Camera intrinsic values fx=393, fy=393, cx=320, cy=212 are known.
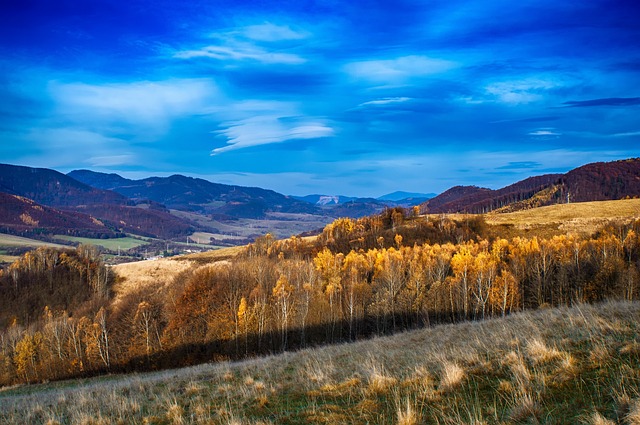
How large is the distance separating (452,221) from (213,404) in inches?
6116

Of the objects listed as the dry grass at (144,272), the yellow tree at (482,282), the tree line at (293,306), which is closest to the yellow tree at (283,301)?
the tree line at (293,306)

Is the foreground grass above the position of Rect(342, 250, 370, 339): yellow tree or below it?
above

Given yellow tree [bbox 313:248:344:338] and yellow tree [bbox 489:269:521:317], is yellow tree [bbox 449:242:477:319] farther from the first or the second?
yellow tree [bbox 313:248:344:338]

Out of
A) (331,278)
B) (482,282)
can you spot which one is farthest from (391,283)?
(482,282)

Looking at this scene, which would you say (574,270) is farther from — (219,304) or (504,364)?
(504,364)

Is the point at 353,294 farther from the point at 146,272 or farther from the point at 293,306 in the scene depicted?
the point at 146,272

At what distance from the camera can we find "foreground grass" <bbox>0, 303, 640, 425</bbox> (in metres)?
6.54

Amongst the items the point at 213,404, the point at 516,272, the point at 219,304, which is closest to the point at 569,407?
the point at 213,404

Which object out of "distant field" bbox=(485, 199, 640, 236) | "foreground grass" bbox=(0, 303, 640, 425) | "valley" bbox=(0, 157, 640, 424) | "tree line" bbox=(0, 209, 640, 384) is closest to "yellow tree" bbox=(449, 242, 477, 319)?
"tree line" bbox=(0, 209, 640, 384)

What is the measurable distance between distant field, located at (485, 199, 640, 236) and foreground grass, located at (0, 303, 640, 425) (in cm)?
13724

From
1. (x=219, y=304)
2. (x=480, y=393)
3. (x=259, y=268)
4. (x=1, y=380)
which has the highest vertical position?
(x=480, y=393)

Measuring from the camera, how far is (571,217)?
148m

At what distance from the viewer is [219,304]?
74625 mm

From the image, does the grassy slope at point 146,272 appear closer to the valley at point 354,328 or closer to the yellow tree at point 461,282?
the valley at point 354,328
